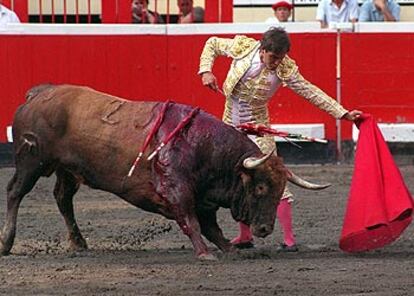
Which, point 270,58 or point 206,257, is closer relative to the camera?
point 206,257

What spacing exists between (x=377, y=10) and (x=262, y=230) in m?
5.79

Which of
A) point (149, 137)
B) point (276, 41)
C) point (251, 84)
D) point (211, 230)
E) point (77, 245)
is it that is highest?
point (276, 41)

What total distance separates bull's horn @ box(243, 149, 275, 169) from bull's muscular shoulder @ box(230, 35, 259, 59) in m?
0.70

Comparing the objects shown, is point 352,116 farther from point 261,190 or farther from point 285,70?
point 261,190

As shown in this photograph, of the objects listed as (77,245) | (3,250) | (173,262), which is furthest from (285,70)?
(3,250)

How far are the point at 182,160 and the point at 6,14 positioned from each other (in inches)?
212

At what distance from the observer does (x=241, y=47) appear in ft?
27.7

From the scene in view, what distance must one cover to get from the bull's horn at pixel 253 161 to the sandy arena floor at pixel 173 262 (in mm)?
507

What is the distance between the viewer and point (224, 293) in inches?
271

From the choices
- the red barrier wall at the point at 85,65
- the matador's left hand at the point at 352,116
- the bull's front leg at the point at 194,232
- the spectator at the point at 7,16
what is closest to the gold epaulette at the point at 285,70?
the matador's left hand at the point at 352,116

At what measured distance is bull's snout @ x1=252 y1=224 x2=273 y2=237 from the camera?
8062mm

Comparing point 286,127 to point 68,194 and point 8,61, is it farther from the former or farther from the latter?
point 68,194

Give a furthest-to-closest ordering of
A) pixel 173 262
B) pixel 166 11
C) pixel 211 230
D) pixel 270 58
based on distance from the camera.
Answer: pixel 166 11 → pixel 211 230 → pixel 270 58 → pixel 173 262

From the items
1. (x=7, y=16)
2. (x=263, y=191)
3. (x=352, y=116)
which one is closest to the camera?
(x=263, y=191)
